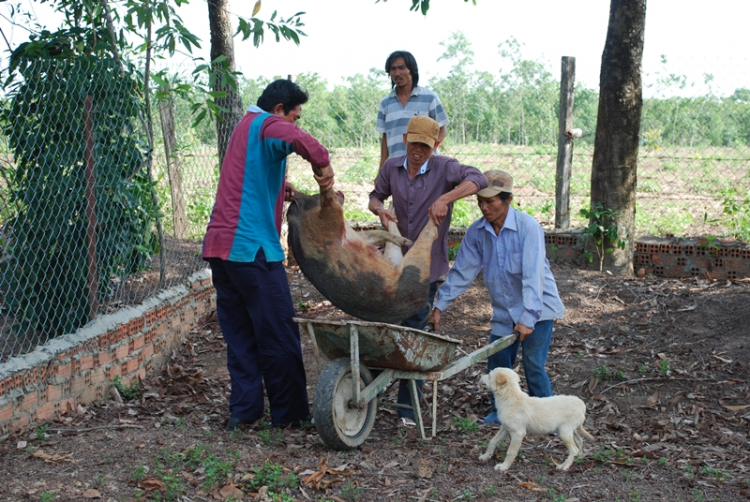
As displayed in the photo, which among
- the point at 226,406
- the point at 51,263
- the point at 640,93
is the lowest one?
the point at 226,406

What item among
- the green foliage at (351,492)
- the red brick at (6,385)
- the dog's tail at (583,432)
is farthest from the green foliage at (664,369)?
the red brick at (6,385)

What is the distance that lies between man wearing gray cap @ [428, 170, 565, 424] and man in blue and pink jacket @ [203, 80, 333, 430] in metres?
1.06

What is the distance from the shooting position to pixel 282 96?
450 cm

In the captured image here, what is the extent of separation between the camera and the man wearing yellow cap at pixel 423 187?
469 centimetres

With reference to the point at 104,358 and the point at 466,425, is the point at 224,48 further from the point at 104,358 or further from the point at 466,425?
the point at 466,425

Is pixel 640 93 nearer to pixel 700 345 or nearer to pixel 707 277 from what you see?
pixel 707 277

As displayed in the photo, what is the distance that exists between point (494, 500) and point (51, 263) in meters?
3.70

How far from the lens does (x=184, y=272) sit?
23.0 ft

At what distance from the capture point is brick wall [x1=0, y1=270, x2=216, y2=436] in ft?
15.1

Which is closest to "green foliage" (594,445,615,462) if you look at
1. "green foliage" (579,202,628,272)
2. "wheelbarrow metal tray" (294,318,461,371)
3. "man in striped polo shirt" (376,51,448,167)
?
"wheelbarrow metal tray" (294,318,461,371)

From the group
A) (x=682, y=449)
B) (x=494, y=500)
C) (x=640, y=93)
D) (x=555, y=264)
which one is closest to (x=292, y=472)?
(x=494, y=500)

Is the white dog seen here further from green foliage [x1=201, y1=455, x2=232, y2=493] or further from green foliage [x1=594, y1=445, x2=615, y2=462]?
green foliage [x1=201, y1=455, x2=232, y2=493]

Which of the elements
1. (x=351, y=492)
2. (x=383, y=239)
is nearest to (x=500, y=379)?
(x=351, y=492)

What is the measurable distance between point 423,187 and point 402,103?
4.84 ft
